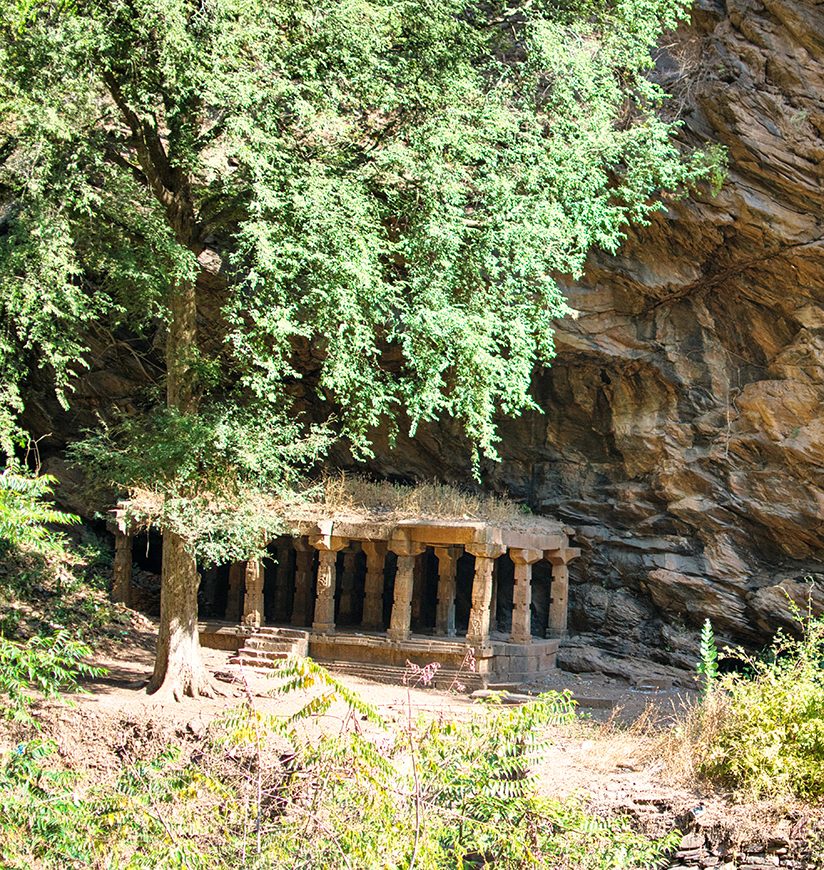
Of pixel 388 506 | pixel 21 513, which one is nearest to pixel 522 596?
pixel 388 506

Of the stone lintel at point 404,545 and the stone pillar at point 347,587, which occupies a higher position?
the stone lintel at point 404,545

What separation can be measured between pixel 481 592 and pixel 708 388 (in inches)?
215

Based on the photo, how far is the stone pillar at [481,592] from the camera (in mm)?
15680

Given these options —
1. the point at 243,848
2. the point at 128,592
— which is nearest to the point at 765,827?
the point at 243,848

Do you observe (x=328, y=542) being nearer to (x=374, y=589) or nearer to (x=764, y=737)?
(x=374, y=589)

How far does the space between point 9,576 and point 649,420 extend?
1158cm

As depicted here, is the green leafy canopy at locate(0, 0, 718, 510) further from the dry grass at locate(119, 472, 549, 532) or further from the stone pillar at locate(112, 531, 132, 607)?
the stone pillar at locate(112, 531, 132, 607)

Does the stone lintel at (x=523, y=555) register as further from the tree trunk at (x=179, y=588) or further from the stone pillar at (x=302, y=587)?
the tree trunk at (x=179, y=588)

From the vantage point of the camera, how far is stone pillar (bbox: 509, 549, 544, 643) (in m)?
16.5

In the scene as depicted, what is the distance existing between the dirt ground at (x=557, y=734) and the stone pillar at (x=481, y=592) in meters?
1.23

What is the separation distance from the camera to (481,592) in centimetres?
1594

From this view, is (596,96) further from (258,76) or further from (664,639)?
(664,639)

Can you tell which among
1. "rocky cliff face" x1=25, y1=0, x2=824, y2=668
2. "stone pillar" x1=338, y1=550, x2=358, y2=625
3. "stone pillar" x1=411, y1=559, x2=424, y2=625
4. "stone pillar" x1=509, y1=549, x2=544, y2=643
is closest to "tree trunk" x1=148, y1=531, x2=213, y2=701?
"rocky cliff face" x1=25, y1=0, x2=824, y2=668

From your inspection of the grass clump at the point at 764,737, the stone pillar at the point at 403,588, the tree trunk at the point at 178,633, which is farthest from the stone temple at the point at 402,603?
the grass clump at the point at 764,737
